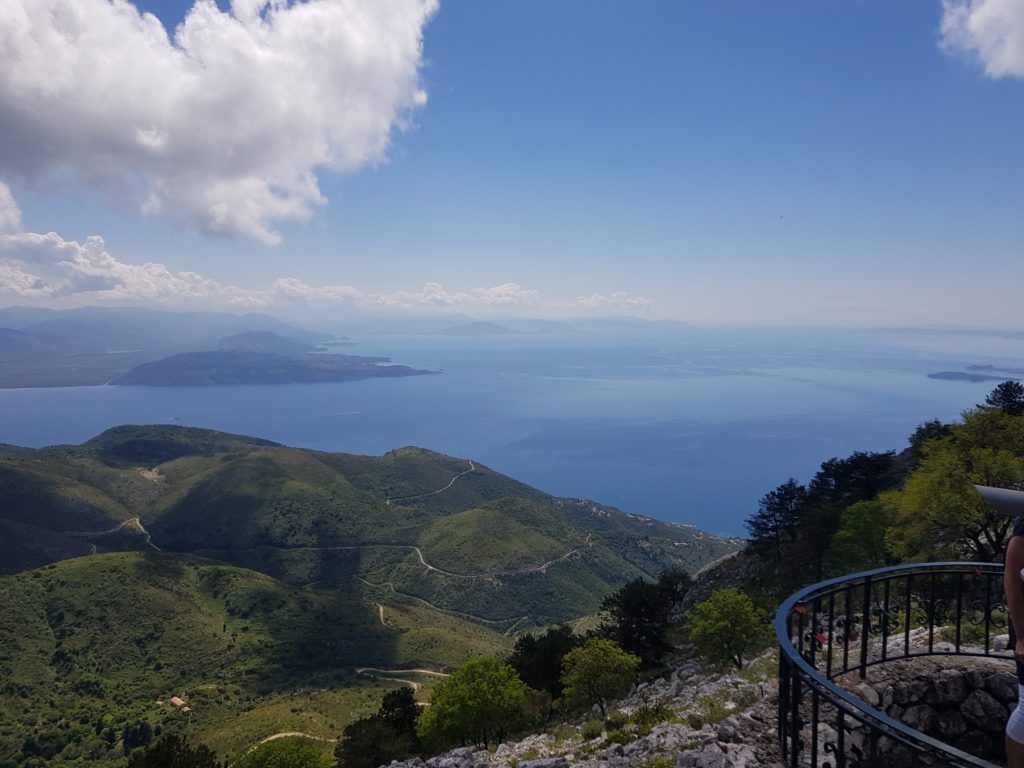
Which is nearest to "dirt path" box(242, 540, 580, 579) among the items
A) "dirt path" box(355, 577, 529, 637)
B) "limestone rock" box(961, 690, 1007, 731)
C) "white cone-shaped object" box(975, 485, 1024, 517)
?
"dirt path" box(355, 577, 529, 637)

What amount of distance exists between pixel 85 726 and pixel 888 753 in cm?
6374

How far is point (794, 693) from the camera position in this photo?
204 inches

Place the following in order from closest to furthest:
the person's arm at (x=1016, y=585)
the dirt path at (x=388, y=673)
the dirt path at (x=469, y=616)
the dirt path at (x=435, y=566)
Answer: the person's arm at (x=1016, y=585) → the dirt path at (x=388, y=673) → the dirt path at (x=469, y=616) → the dirt path at (x=435, y=566)

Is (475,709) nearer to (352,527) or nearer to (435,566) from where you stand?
(435,566)

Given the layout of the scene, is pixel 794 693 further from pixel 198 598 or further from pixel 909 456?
pixel 198 598

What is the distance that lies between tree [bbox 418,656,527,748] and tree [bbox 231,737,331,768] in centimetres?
502

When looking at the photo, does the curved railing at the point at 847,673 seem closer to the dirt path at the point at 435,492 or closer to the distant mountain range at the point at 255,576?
the distant mountain range at the point at 255,576

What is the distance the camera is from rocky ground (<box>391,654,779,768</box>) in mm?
7070

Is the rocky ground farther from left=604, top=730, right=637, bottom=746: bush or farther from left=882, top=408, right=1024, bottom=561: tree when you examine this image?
left=882, top=408, right=1024, bottom=561: tree

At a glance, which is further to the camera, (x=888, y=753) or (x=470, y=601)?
(x=470, y=601)

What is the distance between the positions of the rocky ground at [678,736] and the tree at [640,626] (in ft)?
20.6

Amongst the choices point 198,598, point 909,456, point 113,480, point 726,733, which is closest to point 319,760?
point 726,733

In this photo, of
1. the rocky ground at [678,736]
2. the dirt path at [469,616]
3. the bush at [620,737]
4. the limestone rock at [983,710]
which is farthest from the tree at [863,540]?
the dirt path at [469,616]

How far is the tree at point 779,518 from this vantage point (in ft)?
115
